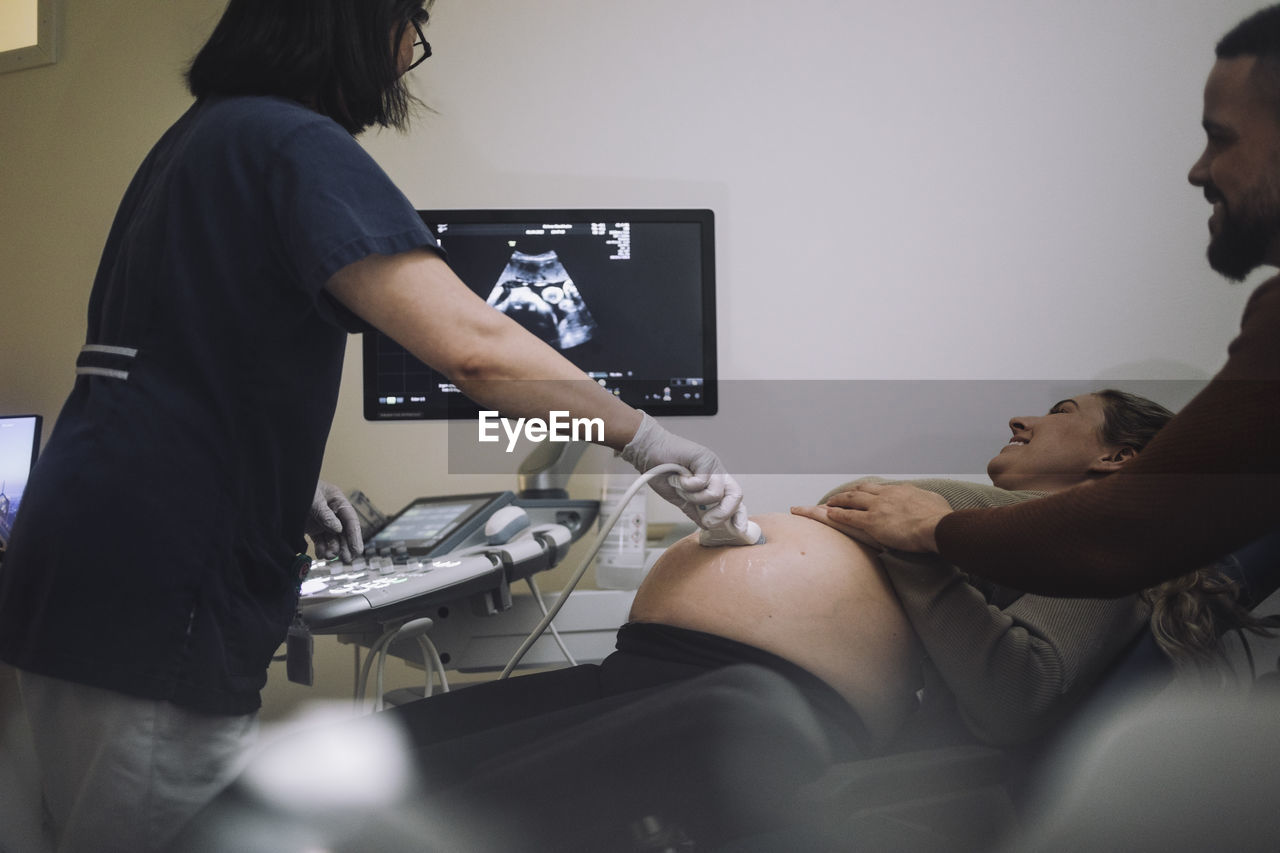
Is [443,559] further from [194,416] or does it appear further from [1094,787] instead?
[1094,787]

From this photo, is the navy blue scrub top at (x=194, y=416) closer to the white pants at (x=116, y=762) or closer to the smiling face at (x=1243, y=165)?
the white pants at (x=116, y=762)

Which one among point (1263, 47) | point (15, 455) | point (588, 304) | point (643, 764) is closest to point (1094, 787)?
point (643, 764)

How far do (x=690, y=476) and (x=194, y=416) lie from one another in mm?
484

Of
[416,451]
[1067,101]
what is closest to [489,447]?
[416,451]

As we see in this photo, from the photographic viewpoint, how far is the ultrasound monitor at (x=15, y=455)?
2.15 meters

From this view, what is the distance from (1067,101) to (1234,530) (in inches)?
63.6

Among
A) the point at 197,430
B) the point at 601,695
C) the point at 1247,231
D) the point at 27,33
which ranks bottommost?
the point at 601,695

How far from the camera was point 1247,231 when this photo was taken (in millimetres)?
860

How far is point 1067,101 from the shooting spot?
210 centimetres

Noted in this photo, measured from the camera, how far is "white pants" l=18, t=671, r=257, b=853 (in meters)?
0.80

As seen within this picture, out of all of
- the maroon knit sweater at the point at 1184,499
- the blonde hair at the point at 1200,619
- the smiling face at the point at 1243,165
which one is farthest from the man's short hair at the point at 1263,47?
the blonde hair at the point at 1200,619

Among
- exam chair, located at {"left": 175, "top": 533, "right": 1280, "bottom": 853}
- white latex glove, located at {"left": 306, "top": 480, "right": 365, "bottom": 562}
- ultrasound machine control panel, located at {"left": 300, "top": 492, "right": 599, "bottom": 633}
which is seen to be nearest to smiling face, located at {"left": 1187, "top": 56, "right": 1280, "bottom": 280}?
exam chair, located at {"left": 175, "top": 533, "right": 1280, "bottom": 853}

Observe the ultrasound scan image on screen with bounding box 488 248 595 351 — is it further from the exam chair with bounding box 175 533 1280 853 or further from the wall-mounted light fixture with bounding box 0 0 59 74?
the wall-mounted light fixture with bounding box 0 0 59 74

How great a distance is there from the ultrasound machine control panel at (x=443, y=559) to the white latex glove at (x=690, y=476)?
43cm
